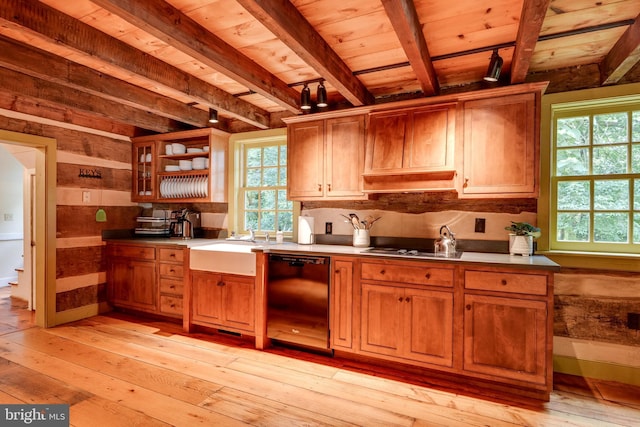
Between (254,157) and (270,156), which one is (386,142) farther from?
(254,157)

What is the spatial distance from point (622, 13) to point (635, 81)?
2.70 ft

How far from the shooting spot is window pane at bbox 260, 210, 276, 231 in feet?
13.3

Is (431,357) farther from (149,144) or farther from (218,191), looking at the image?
(149,144)

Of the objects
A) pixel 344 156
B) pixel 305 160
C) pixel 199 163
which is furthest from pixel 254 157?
pixel 344 156

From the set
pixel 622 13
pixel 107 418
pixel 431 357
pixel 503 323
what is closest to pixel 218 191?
pixel 107 418

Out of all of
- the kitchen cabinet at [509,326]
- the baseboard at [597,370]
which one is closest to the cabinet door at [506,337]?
the kitchen cabinet at [509,326]

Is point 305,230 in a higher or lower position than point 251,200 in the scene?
lower

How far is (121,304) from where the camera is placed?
4.02 metres

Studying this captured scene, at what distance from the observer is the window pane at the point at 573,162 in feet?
9.02

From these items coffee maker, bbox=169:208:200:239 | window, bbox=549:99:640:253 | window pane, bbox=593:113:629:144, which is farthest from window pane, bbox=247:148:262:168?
window pane, bbox=593:113:629:144

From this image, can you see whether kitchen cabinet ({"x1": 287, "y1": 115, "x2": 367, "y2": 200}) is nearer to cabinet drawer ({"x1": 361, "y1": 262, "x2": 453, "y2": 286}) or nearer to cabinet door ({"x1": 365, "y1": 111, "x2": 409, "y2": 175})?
cabinet door ({"x1": 365, "y1": 111, "x2": 409, "y2": 175})

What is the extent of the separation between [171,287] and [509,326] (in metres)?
3.26

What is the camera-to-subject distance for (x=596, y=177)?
269 cm

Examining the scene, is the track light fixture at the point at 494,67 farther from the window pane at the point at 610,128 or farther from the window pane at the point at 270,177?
the window pane at the point at 270,177
